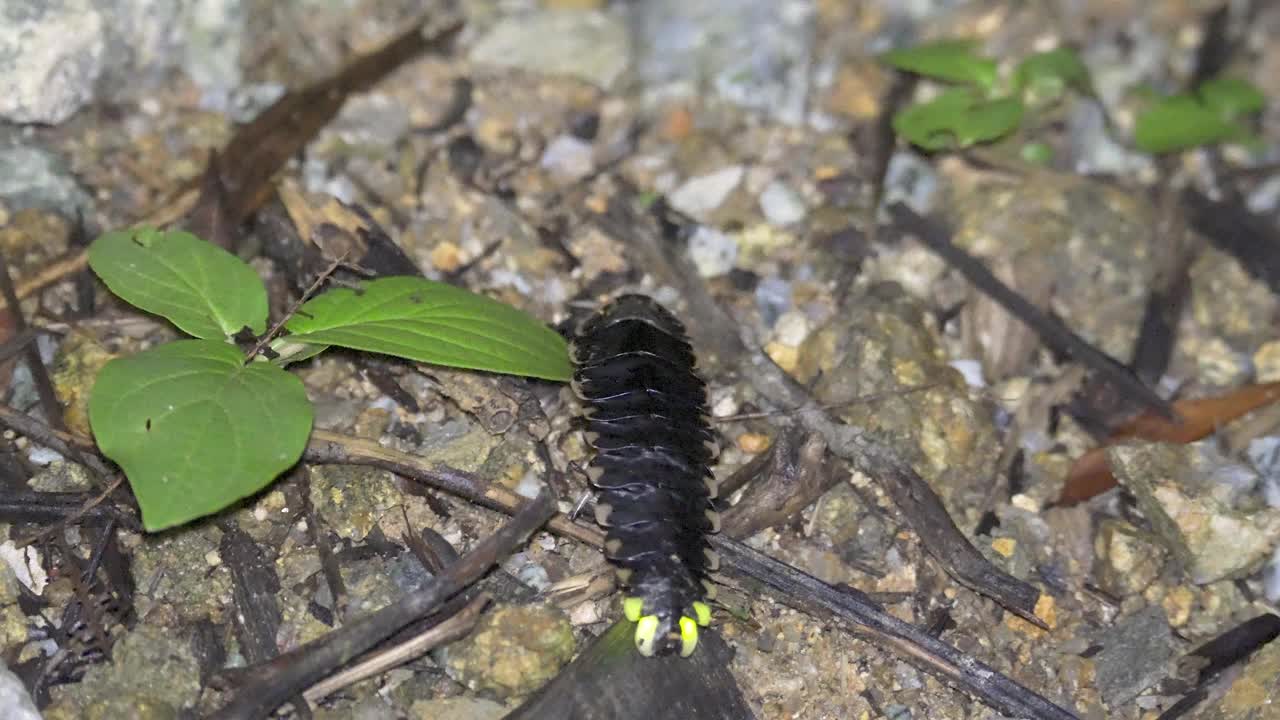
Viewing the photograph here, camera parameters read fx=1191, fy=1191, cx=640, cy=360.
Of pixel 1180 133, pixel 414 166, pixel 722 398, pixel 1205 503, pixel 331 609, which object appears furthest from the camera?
pixel 1180 133

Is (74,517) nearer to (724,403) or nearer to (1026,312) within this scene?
(724,403)

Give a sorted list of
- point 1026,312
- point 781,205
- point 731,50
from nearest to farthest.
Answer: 1. point 1026,312
2. point 781,205
3. point 731,50

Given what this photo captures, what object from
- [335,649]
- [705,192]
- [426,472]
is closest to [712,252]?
[705,192]

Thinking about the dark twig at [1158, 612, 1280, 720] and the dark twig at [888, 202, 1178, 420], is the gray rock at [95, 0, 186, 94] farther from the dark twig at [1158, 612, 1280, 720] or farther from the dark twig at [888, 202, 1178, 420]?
the dark twig at [1158, 612, 1280, 720]

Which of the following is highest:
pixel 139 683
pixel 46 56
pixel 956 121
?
pixel 46 56

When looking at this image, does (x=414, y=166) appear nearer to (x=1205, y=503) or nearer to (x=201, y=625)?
(x=201, y=625)

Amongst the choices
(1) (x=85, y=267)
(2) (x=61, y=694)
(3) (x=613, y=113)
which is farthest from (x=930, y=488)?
(1) (x=85, y=267)
